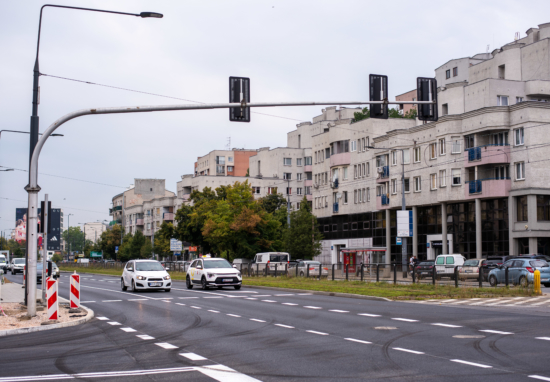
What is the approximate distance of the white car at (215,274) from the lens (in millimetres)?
34094

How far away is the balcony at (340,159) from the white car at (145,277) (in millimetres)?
46765

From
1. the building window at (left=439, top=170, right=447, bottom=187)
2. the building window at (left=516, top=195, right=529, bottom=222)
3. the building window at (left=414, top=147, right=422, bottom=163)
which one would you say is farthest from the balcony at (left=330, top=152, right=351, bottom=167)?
the building window at (left=516, top=195, right=529, bottom=222)

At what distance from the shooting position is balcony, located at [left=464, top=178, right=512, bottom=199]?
55.2 m

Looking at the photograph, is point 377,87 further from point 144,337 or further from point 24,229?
point 24,229

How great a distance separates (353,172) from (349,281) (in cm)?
3996

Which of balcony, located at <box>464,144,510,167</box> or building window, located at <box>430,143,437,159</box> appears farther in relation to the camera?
building window, located at <box>430,143,437,159</box>

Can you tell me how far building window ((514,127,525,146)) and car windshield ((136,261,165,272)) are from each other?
3290cm

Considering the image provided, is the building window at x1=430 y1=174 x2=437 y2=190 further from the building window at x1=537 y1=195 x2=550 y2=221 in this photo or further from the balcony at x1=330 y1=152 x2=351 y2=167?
the balcony at x1=330 y1=152 x2=351 y2=167

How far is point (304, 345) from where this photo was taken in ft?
40.2

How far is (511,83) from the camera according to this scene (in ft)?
202

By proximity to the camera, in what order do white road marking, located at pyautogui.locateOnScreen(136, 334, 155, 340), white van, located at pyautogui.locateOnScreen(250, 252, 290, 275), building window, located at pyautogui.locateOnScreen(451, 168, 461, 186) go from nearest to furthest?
white road marking, located at pyautogui.locateOnScreen(136, 334, 155, 340), white van, located at pyautogui.locateOnScreen(250, 252, 290, 275), building window, located at pyautogui.locateOnScreen(451, 168, 461, 186)

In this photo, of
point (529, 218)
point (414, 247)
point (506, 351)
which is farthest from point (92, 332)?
point (414, 247)

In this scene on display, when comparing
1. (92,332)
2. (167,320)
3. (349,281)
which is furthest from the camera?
(349,281)

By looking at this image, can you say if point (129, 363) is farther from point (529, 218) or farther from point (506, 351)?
point (529, 218)
